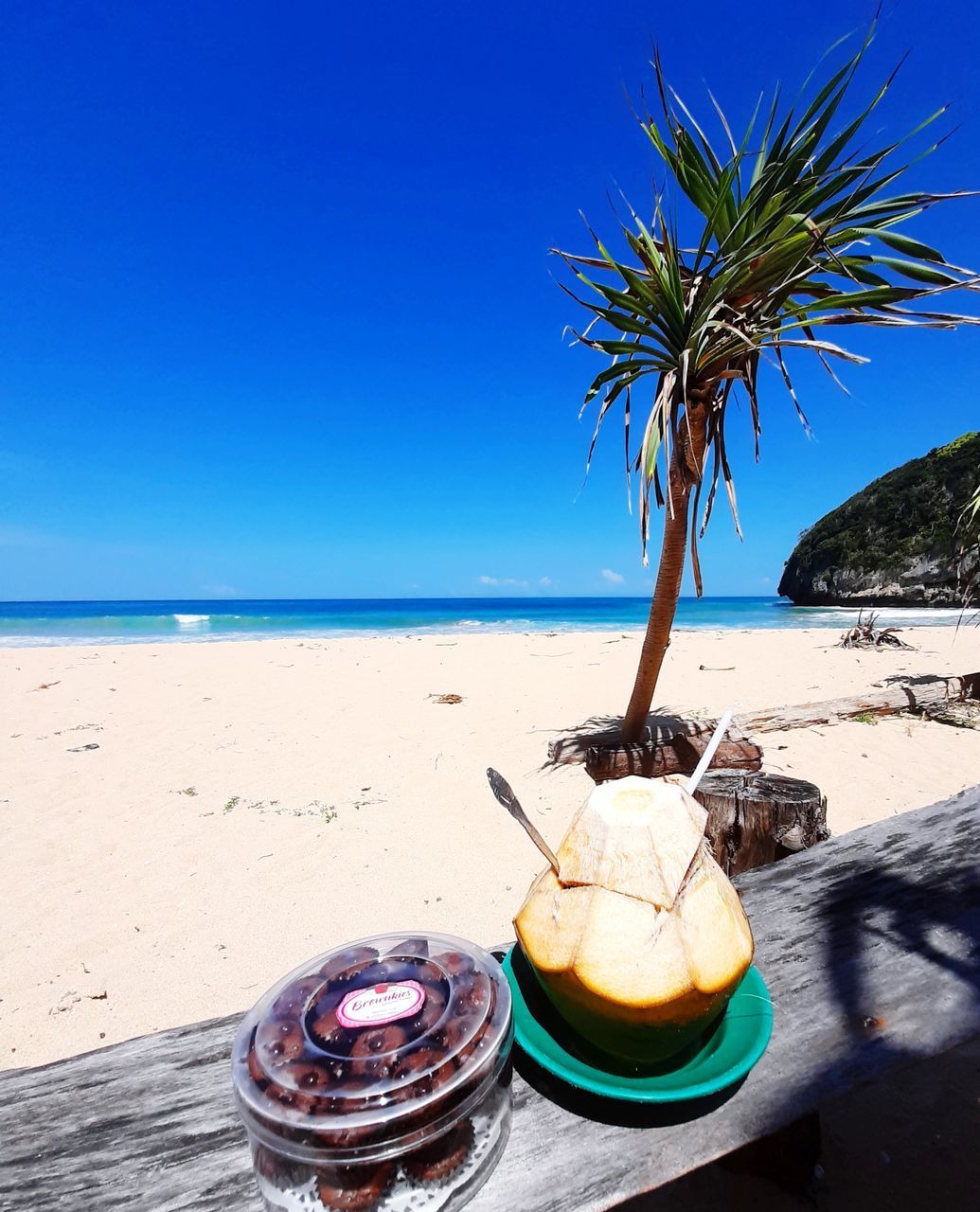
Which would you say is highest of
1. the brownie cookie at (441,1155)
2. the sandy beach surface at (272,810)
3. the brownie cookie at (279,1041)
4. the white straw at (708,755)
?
the white straw at (708,755)

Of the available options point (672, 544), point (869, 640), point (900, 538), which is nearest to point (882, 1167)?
point (672, 544)

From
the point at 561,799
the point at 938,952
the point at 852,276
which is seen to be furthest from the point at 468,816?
the point at 852,276

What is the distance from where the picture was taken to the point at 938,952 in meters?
1.14

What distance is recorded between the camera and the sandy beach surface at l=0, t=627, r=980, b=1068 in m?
2.63

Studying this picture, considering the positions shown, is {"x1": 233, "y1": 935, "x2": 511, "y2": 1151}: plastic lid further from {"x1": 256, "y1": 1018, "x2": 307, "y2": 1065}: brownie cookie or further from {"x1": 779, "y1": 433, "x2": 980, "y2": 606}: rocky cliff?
{"x1": 779, "y1": 433, "x2": 980, "y2": 606}: rocky cliff

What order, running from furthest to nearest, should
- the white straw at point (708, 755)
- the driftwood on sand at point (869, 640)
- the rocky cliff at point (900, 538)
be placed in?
the rocky cliff at point (900, 538) → the driftwood on sand at point (869, 640) → the white straw at point (708, 755)

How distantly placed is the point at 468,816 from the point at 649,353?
3447mm

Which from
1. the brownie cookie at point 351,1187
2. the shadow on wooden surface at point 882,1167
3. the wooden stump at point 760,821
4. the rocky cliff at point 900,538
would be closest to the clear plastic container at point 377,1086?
the brownie cookie at point 351,1187

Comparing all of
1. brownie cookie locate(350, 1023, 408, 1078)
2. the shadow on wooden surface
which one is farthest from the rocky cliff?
brownie cookie locate(350, 1023, 408, 1078)

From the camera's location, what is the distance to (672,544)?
3.86 m

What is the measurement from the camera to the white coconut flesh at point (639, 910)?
27.9 inches

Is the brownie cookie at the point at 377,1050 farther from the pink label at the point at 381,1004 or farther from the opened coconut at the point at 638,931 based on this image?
the opened coconut at the point at 638,931

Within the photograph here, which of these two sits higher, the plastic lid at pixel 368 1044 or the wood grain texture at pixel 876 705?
the plastic lid at pixel 368 1044

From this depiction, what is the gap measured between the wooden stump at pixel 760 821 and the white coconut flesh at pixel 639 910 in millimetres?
1478
